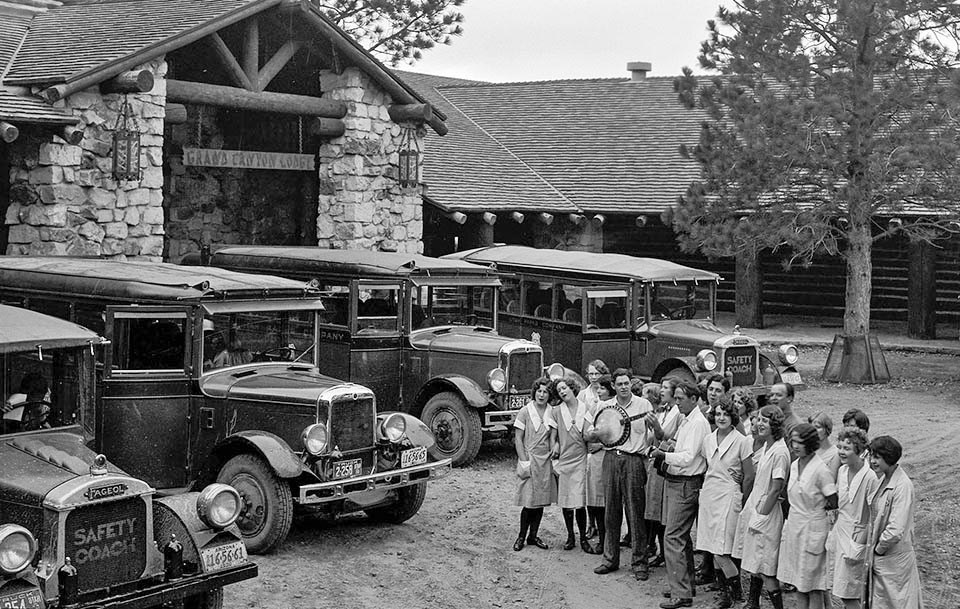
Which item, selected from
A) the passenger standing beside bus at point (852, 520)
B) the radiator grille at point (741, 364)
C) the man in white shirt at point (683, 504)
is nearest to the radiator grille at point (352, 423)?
the man in white shirt at point (683, 504)

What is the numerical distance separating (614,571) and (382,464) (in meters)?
2.03

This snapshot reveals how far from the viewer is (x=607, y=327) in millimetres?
14297

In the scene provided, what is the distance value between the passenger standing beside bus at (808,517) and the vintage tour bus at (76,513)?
336 cm

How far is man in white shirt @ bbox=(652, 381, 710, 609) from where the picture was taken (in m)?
8.10

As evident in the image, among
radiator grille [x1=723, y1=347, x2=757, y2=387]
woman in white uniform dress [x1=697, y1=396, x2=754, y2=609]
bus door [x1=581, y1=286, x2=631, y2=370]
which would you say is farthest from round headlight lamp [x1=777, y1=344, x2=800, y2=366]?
Result: woman in white uniform dress [x1=697, y1=396, x2=754, y2=609]

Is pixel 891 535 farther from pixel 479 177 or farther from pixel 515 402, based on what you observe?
pixel 479 177

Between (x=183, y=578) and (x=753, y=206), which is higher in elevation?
(x=753, y=206)

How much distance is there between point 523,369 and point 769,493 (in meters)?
5.19

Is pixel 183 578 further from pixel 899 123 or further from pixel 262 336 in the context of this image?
pixel 899 123

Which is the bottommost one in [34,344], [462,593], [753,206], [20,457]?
[462,593]

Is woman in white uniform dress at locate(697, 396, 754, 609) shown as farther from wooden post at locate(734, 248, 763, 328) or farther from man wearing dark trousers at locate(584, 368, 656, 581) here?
wooden post at locate(734, 248, 763, 328)

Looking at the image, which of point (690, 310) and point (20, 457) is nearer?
point (20, 457)

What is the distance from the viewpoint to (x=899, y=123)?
56.2ft

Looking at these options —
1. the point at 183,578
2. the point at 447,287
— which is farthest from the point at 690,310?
the point at 183,578
